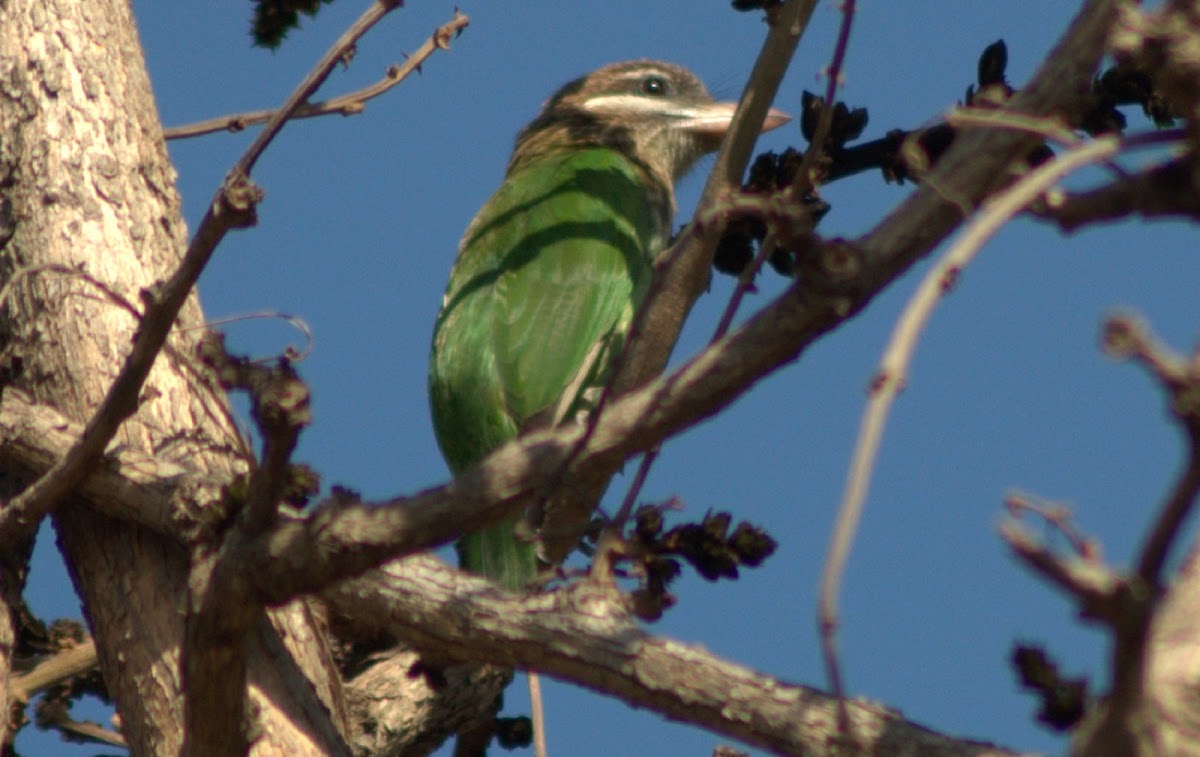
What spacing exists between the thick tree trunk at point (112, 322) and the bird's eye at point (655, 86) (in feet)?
10.2

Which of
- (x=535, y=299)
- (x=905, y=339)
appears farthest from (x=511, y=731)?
(x=905, y=339)

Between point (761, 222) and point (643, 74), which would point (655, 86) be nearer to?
point (643, 74)

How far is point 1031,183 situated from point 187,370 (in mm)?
2585

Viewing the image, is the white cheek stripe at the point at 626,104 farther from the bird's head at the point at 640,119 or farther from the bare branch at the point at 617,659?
the bare branch at the point at 617,659

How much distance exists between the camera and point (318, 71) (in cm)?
273

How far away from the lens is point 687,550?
297cm

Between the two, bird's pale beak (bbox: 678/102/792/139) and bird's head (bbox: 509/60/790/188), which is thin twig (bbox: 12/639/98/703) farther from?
bird's pale beak (bbox: 678/102/792/139)

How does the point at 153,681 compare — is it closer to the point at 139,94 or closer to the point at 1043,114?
the point at 139,94

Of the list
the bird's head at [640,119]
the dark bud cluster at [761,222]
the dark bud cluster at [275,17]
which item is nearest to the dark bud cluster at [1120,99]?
the dark bud cluster at [761,222]

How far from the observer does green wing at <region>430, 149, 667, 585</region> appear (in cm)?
517

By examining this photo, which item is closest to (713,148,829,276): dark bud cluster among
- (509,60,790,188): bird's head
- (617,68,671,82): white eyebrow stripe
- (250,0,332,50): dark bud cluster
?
(250,0,332,50): dark bud cluster

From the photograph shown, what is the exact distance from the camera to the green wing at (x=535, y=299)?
204 inches

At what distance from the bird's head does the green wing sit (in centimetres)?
56

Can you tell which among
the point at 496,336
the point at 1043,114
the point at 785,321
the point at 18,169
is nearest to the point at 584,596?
the point at 785,321
